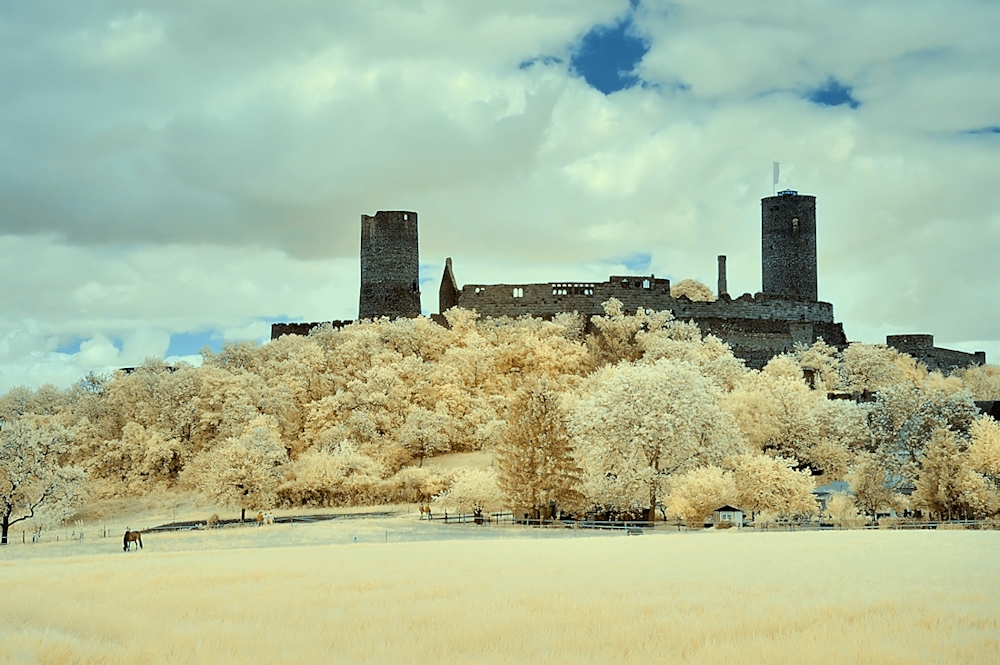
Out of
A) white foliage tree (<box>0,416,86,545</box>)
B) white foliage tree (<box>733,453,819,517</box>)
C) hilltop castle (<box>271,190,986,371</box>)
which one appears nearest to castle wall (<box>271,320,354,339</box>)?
hilltop castle (<box>271,190,986,371</box>)

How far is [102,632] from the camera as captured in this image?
1308 cm

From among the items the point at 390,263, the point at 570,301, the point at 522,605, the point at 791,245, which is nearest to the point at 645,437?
the point at 570,301

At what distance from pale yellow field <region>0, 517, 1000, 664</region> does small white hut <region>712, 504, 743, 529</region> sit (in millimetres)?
9998

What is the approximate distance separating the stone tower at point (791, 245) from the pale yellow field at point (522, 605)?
5057cm

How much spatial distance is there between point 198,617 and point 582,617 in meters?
5.47

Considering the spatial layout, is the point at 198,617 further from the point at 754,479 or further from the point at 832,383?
the point at 832,383

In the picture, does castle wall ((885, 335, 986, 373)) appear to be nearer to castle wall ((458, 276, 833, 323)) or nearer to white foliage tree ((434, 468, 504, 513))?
castle wall ((458, 276, 833, 323))

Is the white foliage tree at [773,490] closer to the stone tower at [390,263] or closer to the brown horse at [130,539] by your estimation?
the brown horse at [130,539]

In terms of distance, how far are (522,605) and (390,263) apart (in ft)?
186

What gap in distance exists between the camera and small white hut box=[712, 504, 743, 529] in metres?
40.7

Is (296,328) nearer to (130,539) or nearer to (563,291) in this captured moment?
(563,291)

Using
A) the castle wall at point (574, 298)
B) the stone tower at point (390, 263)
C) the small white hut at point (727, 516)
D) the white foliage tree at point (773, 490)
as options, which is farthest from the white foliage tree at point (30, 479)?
the white foliage tree at point (773, 490)

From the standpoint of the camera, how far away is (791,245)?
7981cm

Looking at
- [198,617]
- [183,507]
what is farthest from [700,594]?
[183,507]
